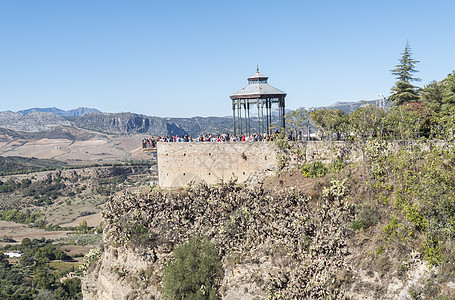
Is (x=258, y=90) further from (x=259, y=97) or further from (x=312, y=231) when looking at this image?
(x=312, y=231)

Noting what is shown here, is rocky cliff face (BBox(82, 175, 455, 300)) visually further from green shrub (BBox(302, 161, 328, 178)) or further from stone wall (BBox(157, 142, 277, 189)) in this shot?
stone wall (BBox(157, 142, 277, 189))

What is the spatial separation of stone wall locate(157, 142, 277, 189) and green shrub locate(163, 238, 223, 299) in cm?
484

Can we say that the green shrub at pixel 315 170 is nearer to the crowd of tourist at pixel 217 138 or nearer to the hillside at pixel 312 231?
the hillside at pixel 312 231

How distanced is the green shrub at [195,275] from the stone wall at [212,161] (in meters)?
4.84

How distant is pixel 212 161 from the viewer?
2205 centimetres

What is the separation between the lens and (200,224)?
18.2 metres

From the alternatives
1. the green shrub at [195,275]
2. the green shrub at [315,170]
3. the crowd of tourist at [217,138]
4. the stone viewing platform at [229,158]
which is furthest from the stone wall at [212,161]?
the green shrub at [195,275]

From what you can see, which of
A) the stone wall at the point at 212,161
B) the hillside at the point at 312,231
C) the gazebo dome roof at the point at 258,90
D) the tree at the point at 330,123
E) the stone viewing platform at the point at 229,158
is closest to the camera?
the hillside at the point at 312,231

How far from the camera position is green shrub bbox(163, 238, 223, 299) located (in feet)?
54.4

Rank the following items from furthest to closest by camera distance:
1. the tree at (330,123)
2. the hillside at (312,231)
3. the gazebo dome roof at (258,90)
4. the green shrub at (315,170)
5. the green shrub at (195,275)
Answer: the gazebo dome roof at (258,90), the tree at (330,123), the green shrub at (315,170), the green shrub at (195,275), the hillside at (312,231)

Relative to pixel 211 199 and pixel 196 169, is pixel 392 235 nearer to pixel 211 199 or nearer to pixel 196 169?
pixel 211 199

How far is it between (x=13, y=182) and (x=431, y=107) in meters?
126

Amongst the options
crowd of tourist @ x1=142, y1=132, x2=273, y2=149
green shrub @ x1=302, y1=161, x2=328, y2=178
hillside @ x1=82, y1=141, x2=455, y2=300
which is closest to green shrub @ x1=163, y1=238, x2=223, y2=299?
hillside @ x1=82, y1=141, x2=455, y2=300

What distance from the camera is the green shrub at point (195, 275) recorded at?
54.4 ft
